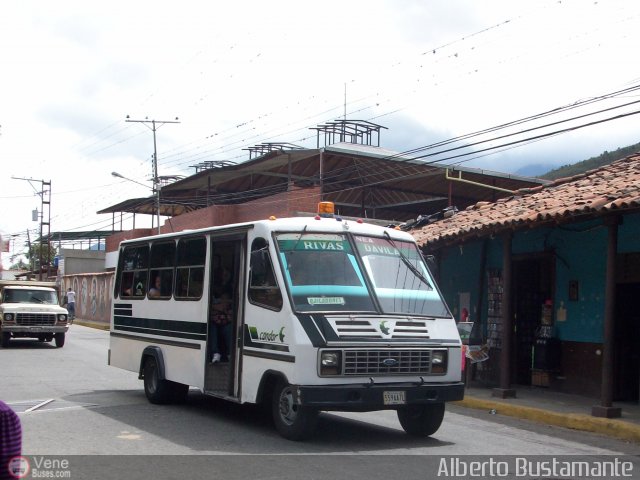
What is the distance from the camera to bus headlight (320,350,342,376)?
8.34 m

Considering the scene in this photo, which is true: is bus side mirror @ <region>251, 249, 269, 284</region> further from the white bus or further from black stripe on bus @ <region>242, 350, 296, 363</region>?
black stripe on bus @ <region>242, 350, 296, 363</region>

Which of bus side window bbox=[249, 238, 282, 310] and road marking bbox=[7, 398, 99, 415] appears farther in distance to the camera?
road marking bbox=[7, 398, 99, 415]

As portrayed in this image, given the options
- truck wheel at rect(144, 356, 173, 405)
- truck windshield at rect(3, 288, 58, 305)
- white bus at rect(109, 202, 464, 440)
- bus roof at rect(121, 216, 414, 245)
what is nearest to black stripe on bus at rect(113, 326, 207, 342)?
white bus at rect(109, 202, 464, 440)

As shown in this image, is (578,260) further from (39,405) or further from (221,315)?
(39,405)

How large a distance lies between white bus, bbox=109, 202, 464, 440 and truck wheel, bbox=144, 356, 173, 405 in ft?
1.68

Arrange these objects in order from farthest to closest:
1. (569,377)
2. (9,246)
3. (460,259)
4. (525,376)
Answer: (460,259) < (525,376) < (569,377) < (9,246)

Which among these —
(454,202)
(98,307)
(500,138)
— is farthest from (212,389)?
(98,307)

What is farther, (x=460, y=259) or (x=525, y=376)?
(x=460, y=259)

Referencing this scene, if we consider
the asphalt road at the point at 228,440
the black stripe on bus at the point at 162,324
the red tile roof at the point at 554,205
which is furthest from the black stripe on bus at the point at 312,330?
the red tile roof at the point at 554,205

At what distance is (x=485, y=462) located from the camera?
8.11 m

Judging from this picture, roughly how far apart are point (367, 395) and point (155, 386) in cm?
452

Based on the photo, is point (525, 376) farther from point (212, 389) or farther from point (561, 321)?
point (212, 389)

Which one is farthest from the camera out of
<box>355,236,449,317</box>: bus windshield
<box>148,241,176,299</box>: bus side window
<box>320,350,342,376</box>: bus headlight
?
<box>148,241,176,299</box>: bus side window

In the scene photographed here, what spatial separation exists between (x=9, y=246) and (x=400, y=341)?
635cm
